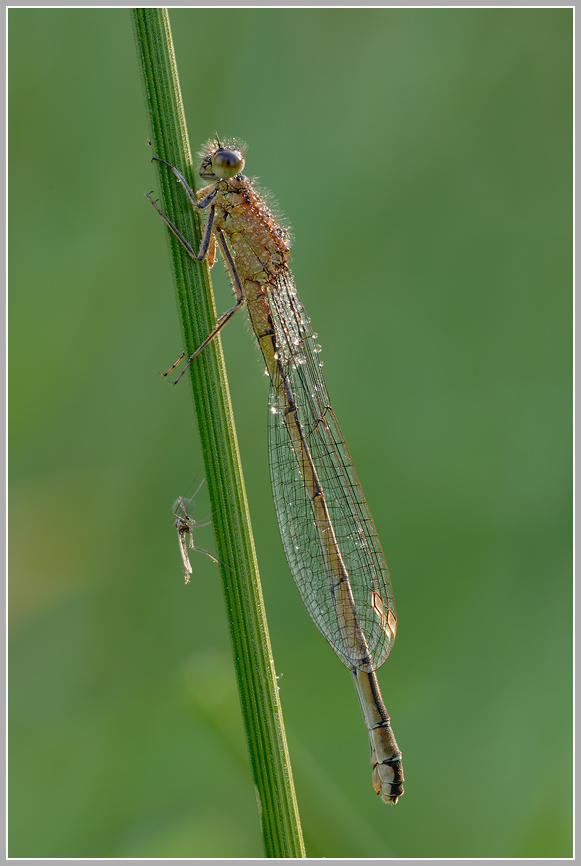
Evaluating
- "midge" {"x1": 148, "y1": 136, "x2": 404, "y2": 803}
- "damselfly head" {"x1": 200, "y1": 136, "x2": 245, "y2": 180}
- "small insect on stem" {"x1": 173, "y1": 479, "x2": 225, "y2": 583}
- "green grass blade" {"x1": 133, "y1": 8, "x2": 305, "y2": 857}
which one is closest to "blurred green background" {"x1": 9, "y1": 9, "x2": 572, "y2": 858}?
"small insect on stem" {"x1": 173, "y1": 479, "x2": 225, "y2": 583}

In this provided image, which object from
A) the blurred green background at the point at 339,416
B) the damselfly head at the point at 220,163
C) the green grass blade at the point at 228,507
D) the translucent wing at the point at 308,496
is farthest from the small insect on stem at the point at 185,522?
the damselfly head at the point at 220,163

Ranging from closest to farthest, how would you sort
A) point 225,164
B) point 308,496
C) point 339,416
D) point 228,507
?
point 228,507 < point 225,164 < point 308,496 < point 339,416

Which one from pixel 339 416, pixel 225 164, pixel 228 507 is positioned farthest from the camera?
pixel 339 416

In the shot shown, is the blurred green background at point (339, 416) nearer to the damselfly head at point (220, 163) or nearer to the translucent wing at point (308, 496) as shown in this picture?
the translucent wing at point (308, 496)

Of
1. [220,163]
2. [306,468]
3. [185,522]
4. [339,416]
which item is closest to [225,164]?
[220,163]

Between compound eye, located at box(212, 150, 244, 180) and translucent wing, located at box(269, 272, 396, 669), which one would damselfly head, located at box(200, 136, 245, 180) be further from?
translucent wing, located at box(269, 272, 396, 669)

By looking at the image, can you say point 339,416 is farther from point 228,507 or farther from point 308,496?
point 228,507
